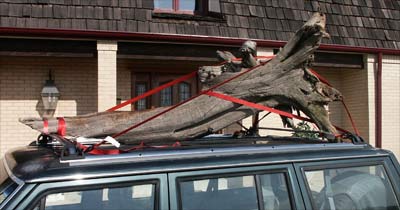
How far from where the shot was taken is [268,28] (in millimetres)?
9438

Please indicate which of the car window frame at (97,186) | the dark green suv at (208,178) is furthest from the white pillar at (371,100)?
the car window frame at (97,186)

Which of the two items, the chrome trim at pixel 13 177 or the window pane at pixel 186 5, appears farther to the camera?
the window pane at pixel 186 5

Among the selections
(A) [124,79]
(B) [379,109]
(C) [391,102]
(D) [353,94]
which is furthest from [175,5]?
(C) [391,102]

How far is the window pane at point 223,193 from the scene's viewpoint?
247cm

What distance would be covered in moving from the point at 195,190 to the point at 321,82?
6.21 ft

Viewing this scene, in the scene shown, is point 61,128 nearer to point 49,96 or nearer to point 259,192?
point 259,192

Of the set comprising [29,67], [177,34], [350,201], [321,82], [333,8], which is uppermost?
[333,8]

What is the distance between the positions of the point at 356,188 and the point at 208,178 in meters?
1.08

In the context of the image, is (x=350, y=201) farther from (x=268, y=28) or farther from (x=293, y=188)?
(x=268, y=28)

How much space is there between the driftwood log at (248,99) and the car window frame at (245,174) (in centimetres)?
98

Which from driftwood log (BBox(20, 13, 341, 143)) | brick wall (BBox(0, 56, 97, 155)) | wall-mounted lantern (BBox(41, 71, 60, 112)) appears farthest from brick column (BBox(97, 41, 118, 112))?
driftwood log (BBox(20, 13, 341, 143))

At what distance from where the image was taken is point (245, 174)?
2.58m

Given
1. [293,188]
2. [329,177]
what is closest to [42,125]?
[293,188]

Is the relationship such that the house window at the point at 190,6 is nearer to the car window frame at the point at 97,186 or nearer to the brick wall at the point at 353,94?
the brick wall at the point at 353,94
